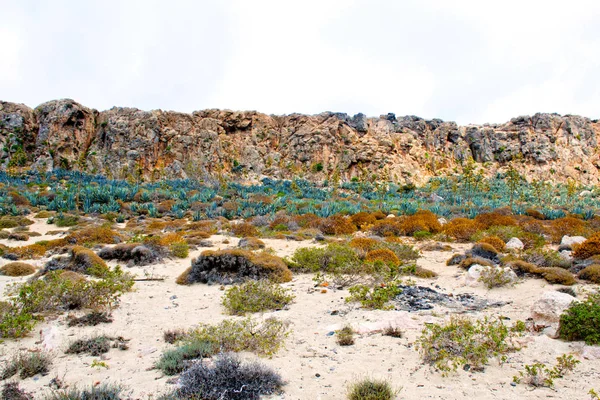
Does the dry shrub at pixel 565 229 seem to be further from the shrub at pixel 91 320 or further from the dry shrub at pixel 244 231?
the shrub at pixel 91 320

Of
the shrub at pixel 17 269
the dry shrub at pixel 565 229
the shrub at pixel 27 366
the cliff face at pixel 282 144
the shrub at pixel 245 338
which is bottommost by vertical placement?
the shrub at pixel 17 269

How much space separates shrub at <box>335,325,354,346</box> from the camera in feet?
17.8

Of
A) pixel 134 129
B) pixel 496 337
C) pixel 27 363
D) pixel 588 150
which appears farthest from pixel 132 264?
pixel 588 150

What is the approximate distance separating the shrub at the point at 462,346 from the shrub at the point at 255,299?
3078 millimetres

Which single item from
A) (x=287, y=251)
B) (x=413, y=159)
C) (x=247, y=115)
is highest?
(x=247, y=115)

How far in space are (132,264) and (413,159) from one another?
1806 inches

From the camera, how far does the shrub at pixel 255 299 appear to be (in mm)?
7070

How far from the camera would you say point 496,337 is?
489cm

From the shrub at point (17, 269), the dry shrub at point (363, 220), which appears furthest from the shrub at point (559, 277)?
the shrub at point (17, 269)

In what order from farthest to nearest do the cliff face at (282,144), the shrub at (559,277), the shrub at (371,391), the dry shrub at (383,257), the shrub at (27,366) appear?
the cliff face at (282,144)
the dry shrub at (383,257)
the shrub at (559,277)
the shrub at (27,366)
the shrub at (371,391)

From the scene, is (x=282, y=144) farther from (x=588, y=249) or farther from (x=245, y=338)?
(x=245, y=338)

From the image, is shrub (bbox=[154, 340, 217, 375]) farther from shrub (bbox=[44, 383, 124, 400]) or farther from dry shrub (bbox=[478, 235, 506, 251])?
dry shrub (bbox=[478, 235, 506, 251])

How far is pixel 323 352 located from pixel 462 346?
6.10ft

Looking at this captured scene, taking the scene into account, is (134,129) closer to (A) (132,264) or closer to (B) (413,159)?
(B) (413,159)
